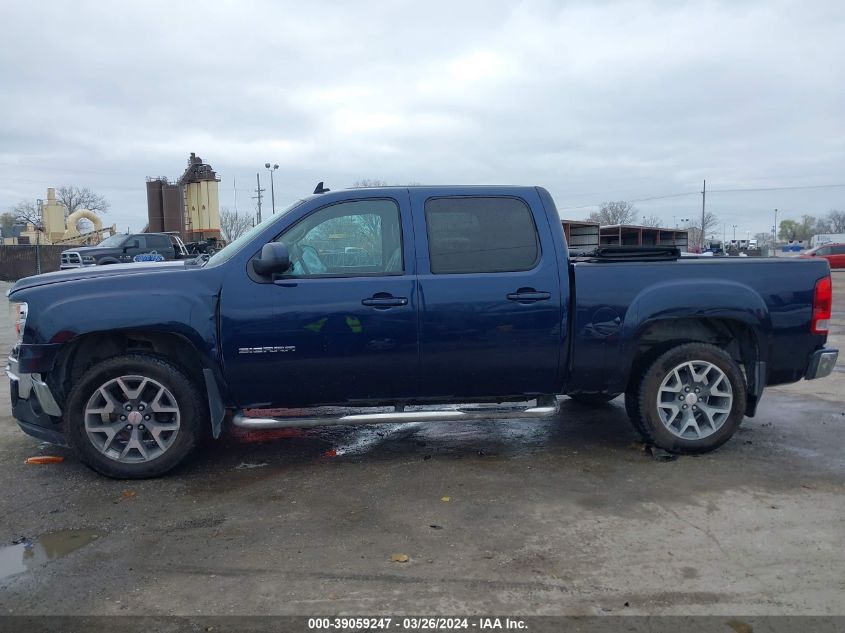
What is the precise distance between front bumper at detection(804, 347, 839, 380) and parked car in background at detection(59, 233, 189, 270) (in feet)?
66.4

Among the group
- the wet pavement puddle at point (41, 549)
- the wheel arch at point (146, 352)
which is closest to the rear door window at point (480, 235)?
the wheel arch at point (146, 352)

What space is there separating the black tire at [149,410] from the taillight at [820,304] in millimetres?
4452

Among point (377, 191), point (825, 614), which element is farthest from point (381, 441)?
point (825, 614)

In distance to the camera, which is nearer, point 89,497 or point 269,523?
point 269,523

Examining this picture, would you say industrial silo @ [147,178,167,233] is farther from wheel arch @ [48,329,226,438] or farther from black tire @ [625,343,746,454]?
black tire @ [625,343,746,454]

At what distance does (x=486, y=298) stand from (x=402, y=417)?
101cm

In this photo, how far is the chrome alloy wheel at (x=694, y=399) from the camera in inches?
200

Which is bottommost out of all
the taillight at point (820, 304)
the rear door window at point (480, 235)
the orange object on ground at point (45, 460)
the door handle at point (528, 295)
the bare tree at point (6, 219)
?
the orange object on ground at point (45, 460)

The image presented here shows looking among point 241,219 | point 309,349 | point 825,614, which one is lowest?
point 825,614

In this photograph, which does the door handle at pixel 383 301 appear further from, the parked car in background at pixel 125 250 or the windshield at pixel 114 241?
the windshield at pixel 114 241

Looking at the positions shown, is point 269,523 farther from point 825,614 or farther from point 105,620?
point 825,614

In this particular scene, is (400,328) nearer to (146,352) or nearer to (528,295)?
(528,295)

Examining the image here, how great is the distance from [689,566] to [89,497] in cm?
365

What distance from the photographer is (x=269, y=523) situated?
403cm
